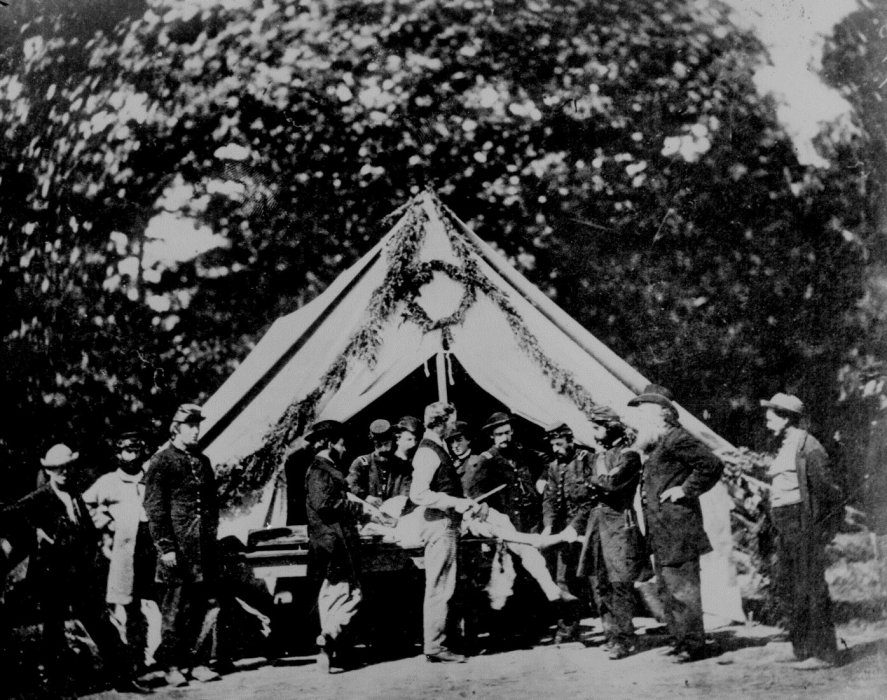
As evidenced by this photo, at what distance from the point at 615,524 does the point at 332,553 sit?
3.46ft

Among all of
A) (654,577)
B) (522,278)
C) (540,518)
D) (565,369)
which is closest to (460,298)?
(522,278)

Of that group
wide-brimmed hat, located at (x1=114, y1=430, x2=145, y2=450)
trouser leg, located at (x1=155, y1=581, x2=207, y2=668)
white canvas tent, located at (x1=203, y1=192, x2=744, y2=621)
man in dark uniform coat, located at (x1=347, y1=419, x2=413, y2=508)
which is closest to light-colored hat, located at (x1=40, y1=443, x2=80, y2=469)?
wide-brimmed hat, located at (x1=114, y1=430, x2=145, y2=450)

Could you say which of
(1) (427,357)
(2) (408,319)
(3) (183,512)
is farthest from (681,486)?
(3) (183,512)

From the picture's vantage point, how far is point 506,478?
3676mm

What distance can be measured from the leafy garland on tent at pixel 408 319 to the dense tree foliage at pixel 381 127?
0.39 m

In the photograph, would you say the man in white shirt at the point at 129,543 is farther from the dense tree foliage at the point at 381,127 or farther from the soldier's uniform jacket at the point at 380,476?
the soldier's uniform jacket at the point at 380,476

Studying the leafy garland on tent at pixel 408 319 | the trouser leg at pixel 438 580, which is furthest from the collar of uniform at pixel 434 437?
the leafy garland on tent at pixel 408 319

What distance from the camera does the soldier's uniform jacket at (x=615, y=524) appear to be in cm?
321

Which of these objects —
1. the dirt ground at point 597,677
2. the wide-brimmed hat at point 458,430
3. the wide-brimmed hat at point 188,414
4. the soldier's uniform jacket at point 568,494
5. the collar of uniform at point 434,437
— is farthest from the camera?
the wide-brimmed hat at point 458,430

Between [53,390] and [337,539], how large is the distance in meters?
1.38

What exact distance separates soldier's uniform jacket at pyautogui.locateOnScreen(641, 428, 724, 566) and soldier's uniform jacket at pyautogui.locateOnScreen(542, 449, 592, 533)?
1.03 feet

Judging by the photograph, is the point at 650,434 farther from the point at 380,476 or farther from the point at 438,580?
the point at 380,476

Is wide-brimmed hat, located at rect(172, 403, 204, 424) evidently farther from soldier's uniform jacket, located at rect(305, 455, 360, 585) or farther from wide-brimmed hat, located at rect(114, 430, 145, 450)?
soldier's uniform jacket, located at rect(305, 455, 360, 585)

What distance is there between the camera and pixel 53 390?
3.54 m
